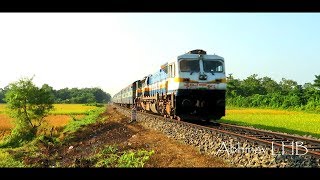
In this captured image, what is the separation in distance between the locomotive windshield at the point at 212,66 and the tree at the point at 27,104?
21.6 meters

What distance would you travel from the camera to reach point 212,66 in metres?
17.3

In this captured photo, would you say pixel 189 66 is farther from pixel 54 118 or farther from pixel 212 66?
pixel 54 118

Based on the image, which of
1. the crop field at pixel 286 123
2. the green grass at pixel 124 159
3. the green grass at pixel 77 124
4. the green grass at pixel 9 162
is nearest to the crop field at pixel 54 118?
the green grass at pixel 77 124

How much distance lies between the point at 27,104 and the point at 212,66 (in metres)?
22.9

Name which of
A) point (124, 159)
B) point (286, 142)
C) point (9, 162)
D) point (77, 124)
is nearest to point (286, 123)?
point (286, 142)

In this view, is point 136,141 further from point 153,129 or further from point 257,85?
point 257,85

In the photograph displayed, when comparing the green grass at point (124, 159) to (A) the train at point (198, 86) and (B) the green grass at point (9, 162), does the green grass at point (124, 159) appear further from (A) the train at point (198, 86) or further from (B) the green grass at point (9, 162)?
(B) the green grass at point (9, 162)

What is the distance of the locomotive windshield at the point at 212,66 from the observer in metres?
17.1

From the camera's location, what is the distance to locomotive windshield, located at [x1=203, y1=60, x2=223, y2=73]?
56.2 feet

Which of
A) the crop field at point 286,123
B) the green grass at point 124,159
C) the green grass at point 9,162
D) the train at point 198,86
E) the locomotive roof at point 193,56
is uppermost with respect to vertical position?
the locomotive roof at point 193,56

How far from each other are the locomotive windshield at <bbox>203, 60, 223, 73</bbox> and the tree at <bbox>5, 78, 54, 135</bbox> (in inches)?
852

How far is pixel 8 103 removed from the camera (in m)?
33.1

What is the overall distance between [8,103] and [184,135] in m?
25.0
